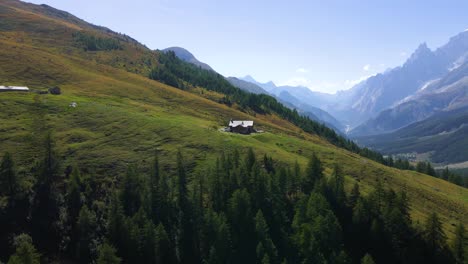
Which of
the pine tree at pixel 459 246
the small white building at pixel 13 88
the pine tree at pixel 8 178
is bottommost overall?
the pine tree at pixel 8 178

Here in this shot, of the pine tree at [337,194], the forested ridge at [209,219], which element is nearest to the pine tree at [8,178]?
the forested ridge at [209,219]

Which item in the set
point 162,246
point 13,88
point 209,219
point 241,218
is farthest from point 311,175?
point 13,88

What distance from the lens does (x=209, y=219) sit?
257 feet

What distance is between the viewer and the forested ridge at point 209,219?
74.6m

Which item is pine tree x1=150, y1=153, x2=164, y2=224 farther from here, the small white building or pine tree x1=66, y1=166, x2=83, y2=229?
the small white building

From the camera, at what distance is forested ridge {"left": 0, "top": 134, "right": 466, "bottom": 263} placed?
74.6 metres

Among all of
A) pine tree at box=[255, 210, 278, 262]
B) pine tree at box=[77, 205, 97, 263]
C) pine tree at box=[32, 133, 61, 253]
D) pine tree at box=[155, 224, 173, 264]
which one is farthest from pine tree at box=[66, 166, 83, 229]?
pine tree at box=[255, 210, 278, 262]

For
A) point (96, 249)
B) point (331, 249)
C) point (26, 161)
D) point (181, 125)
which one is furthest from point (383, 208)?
point (26, 161)

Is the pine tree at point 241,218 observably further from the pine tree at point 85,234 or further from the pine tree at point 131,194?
the pine tree at point 85,234

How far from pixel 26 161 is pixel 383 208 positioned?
85.0 m

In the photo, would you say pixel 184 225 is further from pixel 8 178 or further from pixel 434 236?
pixel 434 236

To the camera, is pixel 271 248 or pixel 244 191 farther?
pixel 244 191

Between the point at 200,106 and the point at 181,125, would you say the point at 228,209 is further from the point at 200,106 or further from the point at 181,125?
the point at 200,106

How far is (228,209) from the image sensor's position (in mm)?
82562
